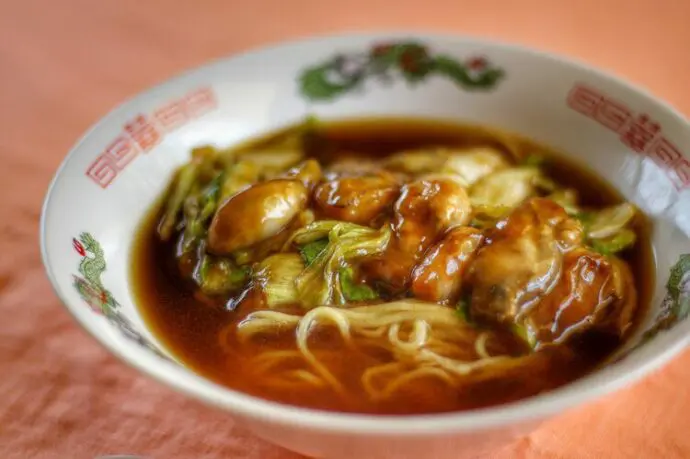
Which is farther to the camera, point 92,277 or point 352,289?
point 352,289

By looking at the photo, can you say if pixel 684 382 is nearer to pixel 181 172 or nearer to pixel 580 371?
pixel 580 371

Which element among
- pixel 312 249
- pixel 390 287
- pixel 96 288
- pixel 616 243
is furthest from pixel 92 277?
pixel 616 243

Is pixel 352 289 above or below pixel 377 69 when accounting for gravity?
below

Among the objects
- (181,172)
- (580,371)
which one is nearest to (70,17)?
(181,172)

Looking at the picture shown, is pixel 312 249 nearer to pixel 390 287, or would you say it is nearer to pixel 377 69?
pixel 390 287

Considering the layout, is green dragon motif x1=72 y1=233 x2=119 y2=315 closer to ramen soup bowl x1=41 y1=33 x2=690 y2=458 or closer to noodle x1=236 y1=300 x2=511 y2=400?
ramen soup bowl x1=41 y1=33 x2=690 y2=458
